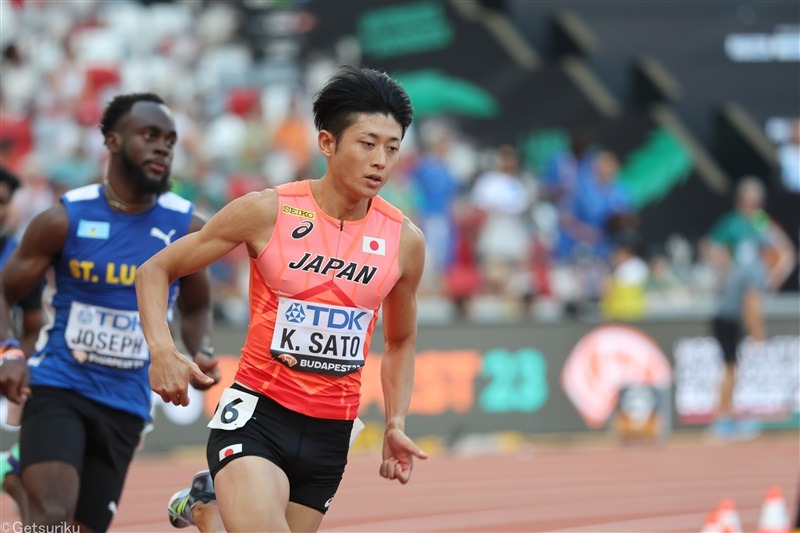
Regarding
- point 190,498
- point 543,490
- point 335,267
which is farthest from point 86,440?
point 543,490

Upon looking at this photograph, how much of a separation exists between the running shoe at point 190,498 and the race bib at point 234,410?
358mm

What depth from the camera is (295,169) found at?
16.2m

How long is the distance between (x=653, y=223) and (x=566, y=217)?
4265mm

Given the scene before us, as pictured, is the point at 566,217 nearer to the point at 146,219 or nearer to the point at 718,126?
the point at 718,126

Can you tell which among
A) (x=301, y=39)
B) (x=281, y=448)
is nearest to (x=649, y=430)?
(x=301, y=39)

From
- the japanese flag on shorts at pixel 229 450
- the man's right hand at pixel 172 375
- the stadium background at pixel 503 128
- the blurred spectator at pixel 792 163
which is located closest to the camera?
the man's right hand at pixel 172 375

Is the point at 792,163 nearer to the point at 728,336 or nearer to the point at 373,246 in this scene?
the point at 728,336

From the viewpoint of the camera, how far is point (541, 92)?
21953mm

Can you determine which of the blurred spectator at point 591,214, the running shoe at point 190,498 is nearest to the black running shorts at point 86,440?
the running shoe at point 190,498

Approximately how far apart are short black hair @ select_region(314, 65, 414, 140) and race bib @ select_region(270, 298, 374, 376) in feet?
2.06

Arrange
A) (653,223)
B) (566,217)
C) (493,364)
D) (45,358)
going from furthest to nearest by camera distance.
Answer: (653,223) → (566,217) → (493,364) → (45,358)

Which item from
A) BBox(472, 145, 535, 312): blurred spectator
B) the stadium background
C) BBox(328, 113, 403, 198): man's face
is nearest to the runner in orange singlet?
BBox(328, 113, 403, 198): man's face

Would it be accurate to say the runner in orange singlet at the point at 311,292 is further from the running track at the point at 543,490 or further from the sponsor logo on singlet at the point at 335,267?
the running track at the point at 543,490

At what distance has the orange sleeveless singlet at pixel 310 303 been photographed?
5.07 m
